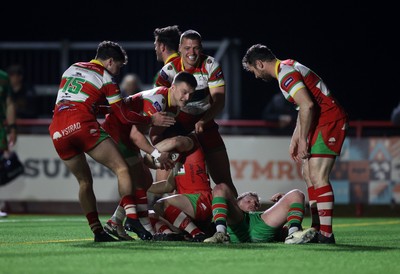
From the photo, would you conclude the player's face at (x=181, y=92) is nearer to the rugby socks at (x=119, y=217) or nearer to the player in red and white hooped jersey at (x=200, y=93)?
the player in red and white hooped jersey at (x=200, y=93)

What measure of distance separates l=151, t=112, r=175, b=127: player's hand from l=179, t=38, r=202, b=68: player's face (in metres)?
1.09

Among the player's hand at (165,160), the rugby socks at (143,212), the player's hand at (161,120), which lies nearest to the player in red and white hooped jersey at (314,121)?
the player's hand at (161,120)

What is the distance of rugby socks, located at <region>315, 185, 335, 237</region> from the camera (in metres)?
9.62

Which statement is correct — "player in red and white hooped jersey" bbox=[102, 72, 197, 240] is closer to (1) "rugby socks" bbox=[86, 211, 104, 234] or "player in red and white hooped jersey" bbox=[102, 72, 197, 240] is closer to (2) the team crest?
(1) "rugby socks" bbox=[86, 211, 104, 234]

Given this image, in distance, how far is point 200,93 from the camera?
11070 millimetres

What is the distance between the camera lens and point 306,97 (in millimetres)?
9570

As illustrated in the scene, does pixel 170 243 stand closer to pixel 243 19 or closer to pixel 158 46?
pixel 158 46

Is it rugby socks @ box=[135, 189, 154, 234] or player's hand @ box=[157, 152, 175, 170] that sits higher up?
player's hand @ box=[157, 152, 175, 170]

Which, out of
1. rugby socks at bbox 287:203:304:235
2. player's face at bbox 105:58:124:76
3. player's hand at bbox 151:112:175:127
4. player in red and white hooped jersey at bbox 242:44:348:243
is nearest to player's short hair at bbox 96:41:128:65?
player's face at bbox 105:58:124:76

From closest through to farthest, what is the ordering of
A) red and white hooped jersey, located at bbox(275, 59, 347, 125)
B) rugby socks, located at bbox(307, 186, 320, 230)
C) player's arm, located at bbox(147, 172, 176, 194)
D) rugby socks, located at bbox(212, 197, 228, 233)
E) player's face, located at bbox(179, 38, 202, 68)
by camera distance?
1. rugby socks, located at bbox(212, 197, 228, 233)
2. red and white hooped jersey, located at bbox(275, 59, 347, 125)
3. rugby socks, located at bbox(307, 186, 320, 230)
4. player's arm, located at bbox(147, 172, 176, 194)
5. player's face, located at bbox(179, 38, 202, 68)

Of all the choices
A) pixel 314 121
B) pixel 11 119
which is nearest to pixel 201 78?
pixel 314 121

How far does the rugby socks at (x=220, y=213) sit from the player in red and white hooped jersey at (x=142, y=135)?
0.82 m

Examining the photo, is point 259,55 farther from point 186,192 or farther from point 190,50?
point 186,192

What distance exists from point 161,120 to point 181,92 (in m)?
0.33
